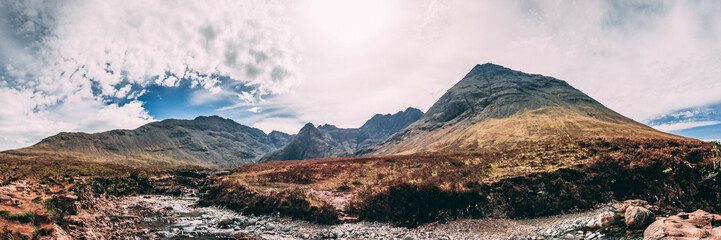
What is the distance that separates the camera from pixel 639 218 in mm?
11922

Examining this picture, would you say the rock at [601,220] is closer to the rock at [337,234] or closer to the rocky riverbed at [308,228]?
the rocky riverbed at [308,228]

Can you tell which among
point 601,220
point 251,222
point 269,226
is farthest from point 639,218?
point 251,222

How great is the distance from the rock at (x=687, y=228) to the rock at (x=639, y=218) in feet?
3.12

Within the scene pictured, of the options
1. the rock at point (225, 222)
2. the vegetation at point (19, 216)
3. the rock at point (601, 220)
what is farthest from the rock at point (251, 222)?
the rock at point (601, 220)

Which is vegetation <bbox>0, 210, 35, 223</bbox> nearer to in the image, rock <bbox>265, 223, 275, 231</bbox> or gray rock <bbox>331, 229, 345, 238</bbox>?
rock <bbox>265, 223, 275, 231</bbox>

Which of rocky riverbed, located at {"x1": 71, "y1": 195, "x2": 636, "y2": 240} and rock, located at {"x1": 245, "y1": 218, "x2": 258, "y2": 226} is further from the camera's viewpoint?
rock, located at {"x1": 245, "y1": 218, "x2": 258, "y2": 226}

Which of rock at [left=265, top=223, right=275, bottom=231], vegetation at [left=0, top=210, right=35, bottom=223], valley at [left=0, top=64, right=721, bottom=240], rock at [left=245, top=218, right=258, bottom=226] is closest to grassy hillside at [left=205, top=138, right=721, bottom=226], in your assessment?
valley at [left=0, top=64, right=721, bottom=240]

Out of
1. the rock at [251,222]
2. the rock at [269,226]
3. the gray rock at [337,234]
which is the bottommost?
the gray rock at [337,234]

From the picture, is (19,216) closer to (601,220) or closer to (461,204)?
(461,204)

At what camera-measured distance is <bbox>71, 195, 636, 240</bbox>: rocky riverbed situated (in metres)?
14.3

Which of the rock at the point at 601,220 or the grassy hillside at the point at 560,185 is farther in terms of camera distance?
the grassy hillside at the point at 560,185

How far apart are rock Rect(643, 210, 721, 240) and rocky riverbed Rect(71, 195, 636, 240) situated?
214cm

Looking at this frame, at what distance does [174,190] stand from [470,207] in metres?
37.8

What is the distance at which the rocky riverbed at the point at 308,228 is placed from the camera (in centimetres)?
1434
